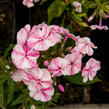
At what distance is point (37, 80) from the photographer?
26.6 inches

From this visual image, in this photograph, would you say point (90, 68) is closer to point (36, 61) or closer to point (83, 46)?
point (83, 46)

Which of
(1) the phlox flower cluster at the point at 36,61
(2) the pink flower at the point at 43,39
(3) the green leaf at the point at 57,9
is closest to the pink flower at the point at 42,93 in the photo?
(1) the phlox flower cluster at the point at 36,61

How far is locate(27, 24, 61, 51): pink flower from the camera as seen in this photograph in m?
0.65

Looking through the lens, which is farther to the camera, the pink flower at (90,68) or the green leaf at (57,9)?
the green leaf at (57,9)

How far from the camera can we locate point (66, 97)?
167cm

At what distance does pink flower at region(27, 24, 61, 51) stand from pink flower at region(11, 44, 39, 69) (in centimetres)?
2

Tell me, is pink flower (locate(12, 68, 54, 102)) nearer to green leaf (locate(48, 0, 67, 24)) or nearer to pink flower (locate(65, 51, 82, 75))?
pink flower (locate(65, 51, 82, 75))

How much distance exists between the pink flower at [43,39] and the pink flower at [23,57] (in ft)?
0.07

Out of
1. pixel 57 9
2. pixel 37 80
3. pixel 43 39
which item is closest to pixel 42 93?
pixel 37 80

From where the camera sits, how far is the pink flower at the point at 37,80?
0.66 m

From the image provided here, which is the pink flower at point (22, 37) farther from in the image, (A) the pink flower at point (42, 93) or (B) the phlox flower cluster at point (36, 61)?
(A) the pink flower at point (42, 93)

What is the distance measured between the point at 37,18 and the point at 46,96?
3.51 ft

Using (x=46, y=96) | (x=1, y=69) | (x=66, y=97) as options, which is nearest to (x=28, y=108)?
(x=1, y=69)

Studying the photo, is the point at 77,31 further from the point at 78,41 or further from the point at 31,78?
the point at 31,78
